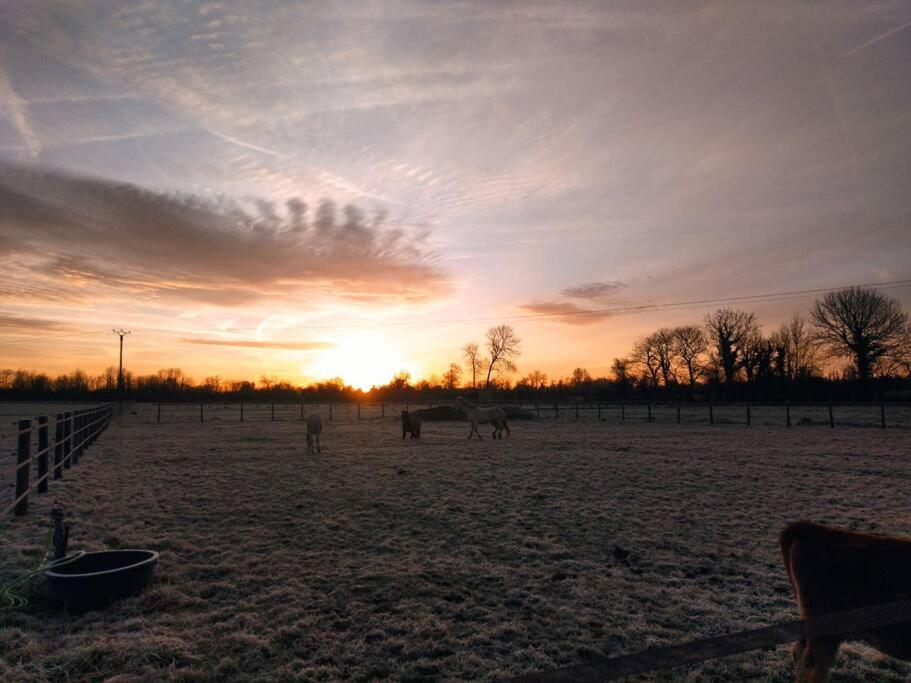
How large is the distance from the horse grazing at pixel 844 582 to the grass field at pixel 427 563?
0.85 meters

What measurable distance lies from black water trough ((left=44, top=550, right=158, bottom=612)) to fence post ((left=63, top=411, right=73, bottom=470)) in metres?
8.00

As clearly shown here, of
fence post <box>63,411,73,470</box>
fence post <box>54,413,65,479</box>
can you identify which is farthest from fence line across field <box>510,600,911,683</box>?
fence post <box>63,411,73,470</box>

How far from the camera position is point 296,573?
5.82 metres

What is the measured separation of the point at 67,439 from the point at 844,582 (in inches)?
589

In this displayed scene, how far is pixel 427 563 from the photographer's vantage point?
20.2ft

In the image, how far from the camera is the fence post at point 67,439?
39.9ft

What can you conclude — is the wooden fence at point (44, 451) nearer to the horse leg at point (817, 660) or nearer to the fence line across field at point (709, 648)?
the fence line across field at point (709, 648)

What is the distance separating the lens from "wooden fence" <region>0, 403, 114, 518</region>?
8414 mm

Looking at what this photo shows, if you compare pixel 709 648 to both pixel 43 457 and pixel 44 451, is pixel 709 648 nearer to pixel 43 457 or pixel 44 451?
pixel 44 451

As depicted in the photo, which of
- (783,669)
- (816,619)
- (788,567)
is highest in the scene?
(816,619)

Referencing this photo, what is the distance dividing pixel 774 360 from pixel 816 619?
80.8m

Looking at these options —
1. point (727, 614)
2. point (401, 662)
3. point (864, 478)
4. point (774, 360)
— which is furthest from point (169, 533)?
point (774, 360)

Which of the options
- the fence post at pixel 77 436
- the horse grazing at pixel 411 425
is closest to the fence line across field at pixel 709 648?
the fence post at pixel 77 436

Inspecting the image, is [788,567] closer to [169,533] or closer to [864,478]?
[169,533]
